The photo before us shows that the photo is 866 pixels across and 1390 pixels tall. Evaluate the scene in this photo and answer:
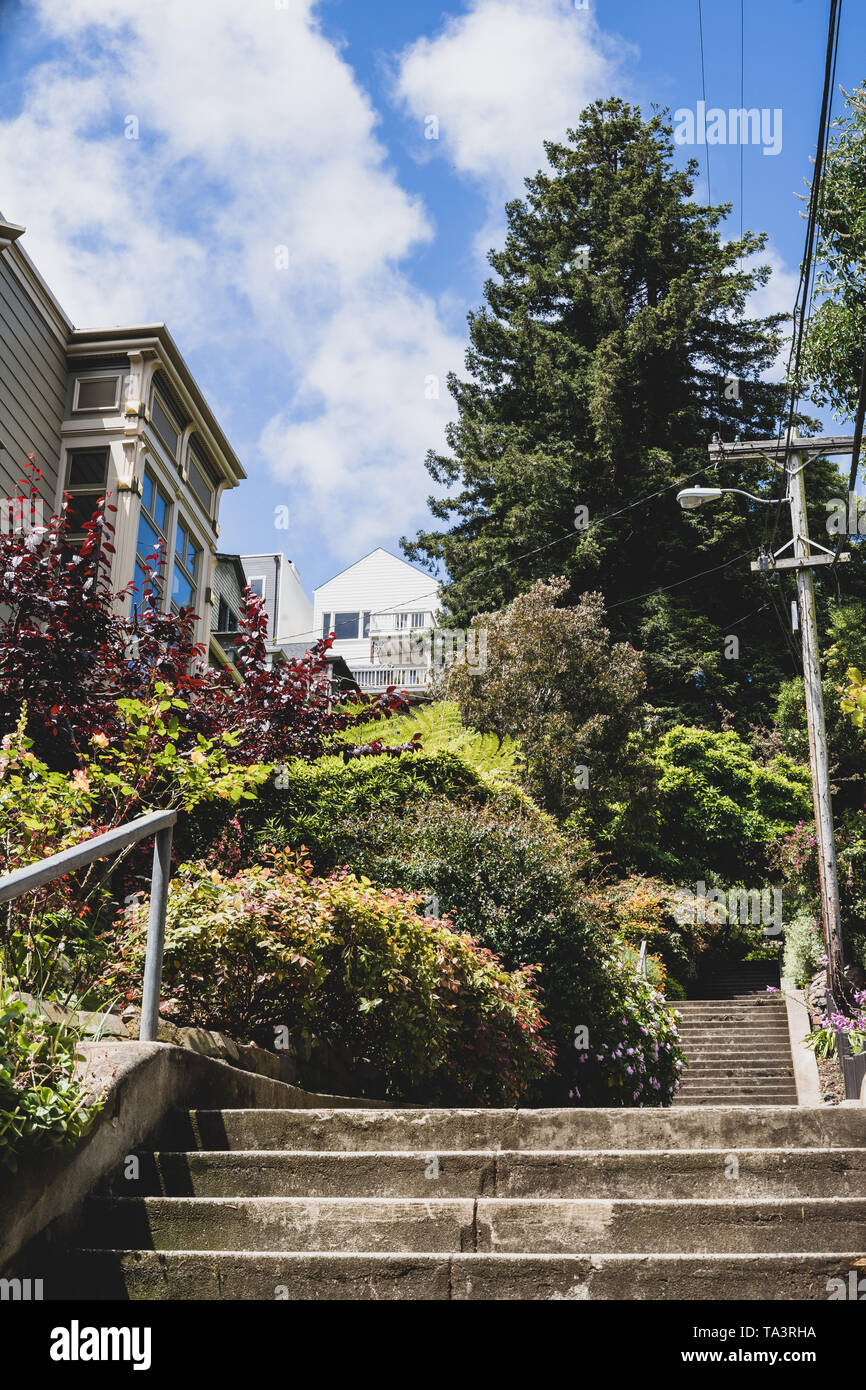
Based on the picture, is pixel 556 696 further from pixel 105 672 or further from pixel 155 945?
pixel 155 945

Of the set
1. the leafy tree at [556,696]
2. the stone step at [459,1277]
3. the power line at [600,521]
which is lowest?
the stone step at [459,1277]

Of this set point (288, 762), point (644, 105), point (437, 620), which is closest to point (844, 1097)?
point (288, 762)

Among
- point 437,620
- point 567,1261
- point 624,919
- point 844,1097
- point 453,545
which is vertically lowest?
point 844,1097

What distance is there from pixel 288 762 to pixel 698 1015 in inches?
528

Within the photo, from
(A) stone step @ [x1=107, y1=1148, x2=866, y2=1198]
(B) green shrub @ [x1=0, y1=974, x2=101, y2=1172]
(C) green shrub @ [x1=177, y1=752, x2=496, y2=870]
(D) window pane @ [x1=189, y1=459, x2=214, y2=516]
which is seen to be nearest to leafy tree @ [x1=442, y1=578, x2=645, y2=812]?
(D) window pane @ [x1=189, y1=459, x2=214, y2=516]

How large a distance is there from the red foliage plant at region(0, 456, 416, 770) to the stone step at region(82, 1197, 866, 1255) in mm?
3882

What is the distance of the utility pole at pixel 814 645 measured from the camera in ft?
48.1

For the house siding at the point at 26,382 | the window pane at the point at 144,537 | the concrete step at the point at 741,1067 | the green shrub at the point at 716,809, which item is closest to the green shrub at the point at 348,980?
the house siding at the point at 26,382

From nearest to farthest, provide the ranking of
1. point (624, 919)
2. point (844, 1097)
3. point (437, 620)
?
point (844, 1097) → point (624, 919) → point (437, 620)

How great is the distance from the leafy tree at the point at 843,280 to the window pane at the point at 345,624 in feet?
113

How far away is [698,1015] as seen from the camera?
1938 centimetres

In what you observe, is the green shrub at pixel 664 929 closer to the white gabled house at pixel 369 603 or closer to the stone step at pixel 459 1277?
the stone step at pixel 459 1277
